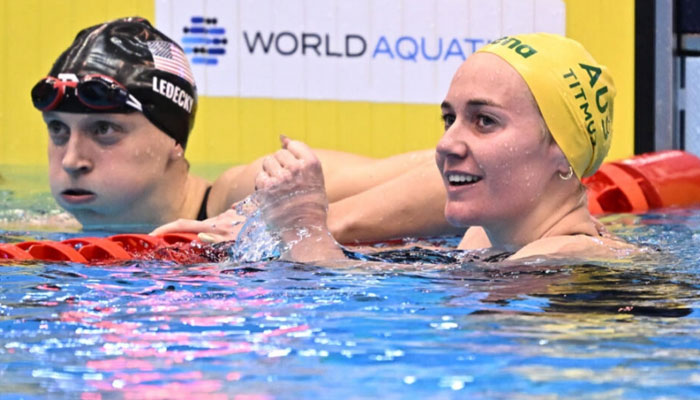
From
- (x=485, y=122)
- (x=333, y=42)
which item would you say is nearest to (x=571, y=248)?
(x=485, y=122)

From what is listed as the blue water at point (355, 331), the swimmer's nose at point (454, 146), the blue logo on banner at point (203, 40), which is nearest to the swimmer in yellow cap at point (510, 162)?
the swimmer's nose at point (454, 146)

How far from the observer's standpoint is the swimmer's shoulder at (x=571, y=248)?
2838 mm

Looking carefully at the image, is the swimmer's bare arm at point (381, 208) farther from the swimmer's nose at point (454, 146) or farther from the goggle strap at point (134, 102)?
the swimmer's nose at point (454, 146)

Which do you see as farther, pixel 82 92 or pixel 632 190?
pixel 632 190

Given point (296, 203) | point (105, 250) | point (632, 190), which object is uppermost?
point (296, 203)

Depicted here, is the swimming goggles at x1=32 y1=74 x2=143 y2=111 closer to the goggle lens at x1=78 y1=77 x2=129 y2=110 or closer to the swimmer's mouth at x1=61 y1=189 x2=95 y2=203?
the goggle lens at x1=78 y1=77 x2=129 y2=110

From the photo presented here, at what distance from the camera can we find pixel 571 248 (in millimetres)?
2854

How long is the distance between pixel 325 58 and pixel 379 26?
0.43 m

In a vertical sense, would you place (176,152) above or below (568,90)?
below

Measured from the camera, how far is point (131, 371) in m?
1.70

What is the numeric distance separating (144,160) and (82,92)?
0.37 m

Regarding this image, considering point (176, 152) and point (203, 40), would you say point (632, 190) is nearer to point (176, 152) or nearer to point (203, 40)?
point (176, 152)

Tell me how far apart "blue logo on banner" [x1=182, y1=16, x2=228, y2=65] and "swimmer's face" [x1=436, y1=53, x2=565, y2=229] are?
410cm

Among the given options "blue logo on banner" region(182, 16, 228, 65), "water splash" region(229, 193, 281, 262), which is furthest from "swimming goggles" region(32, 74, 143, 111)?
"blue logo on banner" region(182, 16, 228, 65)
